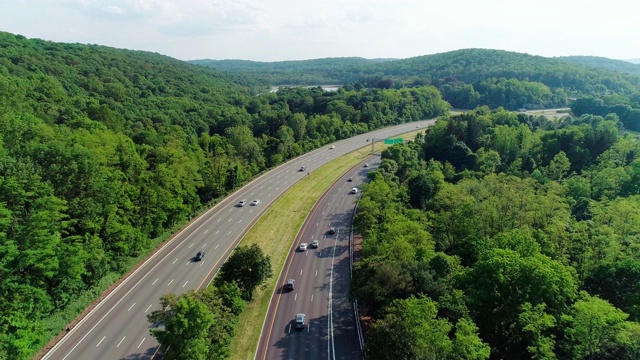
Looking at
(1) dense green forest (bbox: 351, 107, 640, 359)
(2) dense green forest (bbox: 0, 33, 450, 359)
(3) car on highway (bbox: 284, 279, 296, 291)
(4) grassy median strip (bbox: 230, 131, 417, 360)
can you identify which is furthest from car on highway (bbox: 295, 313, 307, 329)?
(2) dense green forest (bbox: 0, 33, 450, 359)

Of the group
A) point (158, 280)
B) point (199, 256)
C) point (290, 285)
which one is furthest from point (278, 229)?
point (158, 280)

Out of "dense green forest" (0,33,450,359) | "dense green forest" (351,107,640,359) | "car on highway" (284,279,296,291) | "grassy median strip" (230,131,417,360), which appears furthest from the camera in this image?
"car on highway" (284,279,296,291)

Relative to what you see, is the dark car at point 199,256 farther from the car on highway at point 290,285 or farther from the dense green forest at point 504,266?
the dense green forest at point 504,266

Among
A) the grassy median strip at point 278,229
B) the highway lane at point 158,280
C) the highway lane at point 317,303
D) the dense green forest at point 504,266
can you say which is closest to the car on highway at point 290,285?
the highway lane at point 317,303

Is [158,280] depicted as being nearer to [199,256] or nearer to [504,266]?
[199,256]

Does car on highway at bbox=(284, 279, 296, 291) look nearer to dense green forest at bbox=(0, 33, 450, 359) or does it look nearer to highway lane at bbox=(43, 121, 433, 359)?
highway lane at bbox=(43, 121, 433, 359)

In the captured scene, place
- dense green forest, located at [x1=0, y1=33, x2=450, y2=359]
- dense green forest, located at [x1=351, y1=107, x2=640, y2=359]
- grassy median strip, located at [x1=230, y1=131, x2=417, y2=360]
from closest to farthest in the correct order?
dense green forest, located at [x1=351, y1=107, x2=640, y2=359] → dense green forest, located at [x1=0, y1=33, x2=450, y2=359] → grassy median strip, located at [x1=230, y1=131, x2=417, y2=360]
